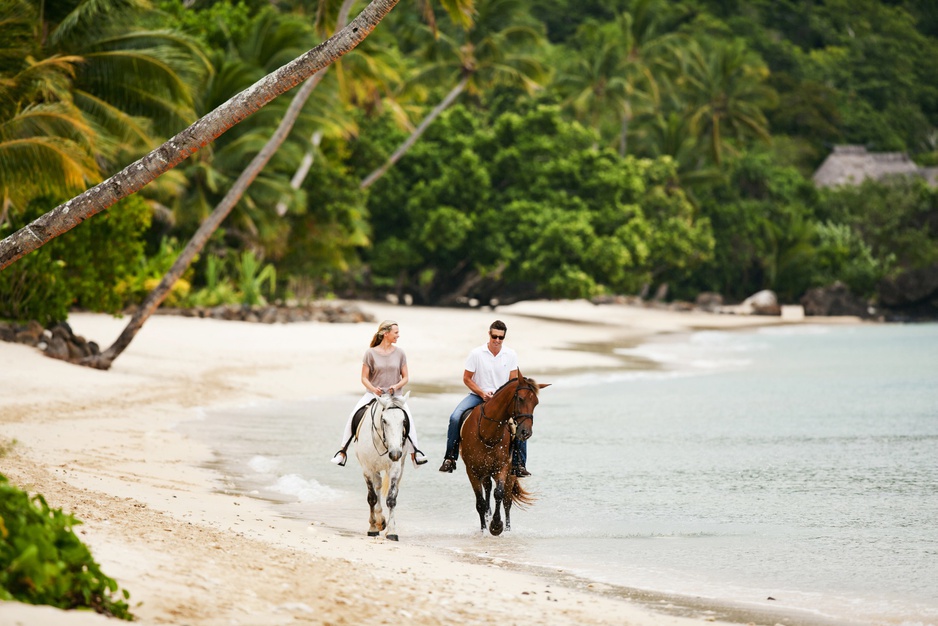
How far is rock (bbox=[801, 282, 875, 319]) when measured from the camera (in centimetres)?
5362

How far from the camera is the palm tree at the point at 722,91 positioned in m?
54.2

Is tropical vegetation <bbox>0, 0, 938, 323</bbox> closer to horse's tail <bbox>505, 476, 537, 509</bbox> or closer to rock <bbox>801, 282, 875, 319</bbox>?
rock <bbox>801, 282, 875, 319</bbox>

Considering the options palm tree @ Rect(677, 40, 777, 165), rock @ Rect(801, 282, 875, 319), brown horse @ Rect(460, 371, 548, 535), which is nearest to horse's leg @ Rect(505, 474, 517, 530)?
brown horse @ Rect(460, 371, 548, 535)

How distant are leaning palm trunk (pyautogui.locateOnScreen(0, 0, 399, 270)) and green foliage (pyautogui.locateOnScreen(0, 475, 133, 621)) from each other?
14.4 feet

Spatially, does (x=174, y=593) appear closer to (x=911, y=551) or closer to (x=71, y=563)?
(x=71, y=563)

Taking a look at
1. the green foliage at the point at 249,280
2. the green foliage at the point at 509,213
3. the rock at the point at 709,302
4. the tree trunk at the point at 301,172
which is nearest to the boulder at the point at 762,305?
the rock at the point at 709,302

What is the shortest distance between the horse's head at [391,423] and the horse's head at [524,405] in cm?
87

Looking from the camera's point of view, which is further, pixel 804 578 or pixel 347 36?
pixel 347 36

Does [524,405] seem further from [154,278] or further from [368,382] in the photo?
[154,278]

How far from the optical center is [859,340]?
39312 mm

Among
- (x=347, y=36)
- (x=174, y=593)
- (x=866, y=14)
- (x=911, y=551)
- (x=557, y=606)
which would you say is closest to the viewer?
(x=174, y=593)

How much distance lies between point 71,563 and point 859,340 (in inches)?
1469

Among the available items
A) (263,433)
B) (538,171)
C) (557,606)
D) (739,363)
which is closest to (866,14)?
(538,171)

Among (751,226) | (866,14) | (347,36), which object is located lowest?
(347,36)
